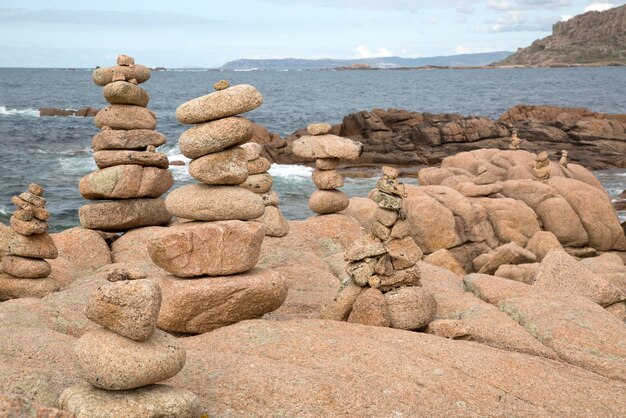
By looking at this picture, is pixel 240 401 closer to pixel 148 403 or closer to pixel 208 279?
pixel 148 403

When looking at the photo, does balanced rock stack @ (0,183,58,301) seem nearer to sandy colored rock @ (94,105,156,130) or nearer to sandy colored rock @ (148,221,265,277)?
sandy colored rock @ (94,105,156,130)

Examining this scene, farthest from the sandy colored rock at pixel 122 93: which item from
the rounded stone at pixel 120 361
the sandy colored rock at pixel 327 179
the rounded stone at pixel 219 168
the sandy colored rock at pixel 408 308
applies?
the rounded stone at pixel 120 361

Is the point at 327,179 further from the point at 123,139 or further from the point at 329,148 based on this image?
the point at 123,139

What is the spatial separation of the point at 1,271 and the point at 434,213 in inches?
547

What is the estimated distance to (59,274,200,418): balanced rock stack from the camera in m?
8.35

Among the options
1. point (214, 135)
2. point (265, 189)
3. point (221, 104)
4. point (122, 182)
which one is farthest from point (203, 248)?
point (265, 189)

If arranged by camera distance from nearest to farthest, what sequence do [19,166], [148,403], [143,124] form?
[148,403] < [143,124] < [19,166]

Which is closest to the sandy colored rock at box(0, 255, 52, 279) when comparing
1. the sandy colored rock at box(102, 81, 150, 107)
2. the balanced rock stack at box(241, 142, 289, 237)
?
the sandy colored rock at box(102, 81, 150, 107)

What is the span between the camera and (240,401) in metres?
→ 9.42

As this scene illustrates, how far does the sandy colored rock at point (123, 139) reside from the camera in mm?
19562

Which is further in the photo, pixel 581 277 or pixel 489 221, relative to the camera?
pixel 489 221

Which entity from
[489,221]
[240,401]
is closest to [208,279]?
[240,401]

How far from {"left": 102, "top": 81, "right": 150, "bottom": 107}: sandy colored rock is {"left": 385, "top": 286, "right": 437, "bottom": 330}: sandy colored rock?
389 inches

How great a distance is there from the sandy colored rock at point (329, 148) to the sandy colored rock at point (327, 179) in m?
0.56
